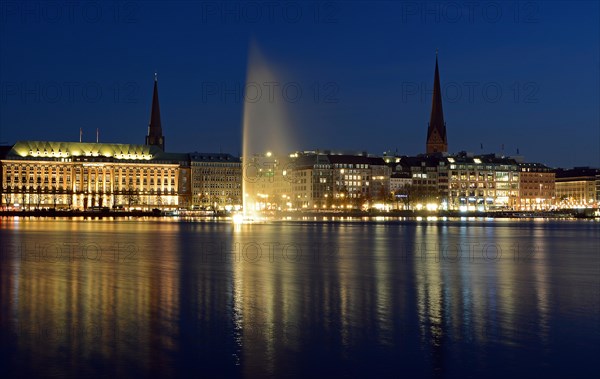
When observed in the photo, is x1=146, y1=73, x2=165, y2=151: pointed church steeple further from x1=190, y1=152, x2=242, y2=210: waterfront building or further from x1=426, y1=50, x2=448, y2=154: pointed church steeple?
x1=426, y1=50, x2=448, y2=154: pointed church steeple

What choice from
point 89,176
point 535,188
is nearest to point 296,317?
point 89,176

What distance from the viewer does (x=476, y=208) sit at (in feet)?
552

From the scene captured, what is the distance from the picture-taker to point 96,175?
6319 inches

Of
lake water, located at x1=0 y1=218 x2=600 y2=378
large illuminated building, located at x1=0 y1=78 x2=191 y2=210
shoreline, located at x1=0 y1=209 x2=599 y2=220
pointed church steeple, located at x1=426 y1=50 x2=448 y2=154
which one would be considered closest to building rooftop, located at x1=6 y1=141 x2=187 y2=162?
large illuminated building, located at x1=0 y1=78 x2=191 y2=210

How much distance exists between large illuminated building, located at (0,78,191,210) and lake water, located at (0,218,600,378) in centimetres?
12567

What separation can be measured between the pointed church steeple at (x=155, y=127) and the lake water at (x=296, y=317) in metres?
133

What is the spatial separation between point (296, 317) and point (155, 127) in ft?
505

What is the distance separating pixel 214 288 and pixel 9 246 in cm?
2250

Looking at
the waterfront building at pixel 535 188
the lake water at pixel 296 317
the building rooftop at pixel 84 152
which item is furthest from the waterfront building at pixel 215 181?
the lake water at pixel 296 317

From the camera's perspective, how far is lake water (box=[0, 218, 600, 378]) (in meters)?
13.8

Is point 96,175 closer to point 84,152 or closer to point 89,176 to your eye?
point 89,176

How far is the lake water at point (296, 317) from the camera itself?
1381 cm

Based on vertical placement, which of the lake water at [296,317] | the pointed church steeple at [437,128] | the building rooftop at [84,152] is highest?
the pointed church steeple at [437,128]

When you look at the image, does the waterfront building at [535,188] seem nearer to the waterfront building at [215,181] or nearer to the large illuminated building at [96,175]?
the waterfront building at [215,181]
